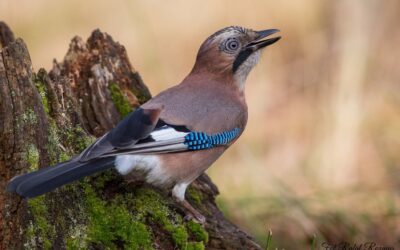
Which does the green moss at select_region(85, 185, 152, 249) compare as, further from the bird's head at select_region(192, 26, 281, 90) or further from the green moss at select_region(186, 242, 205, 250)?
the bird's head at select_region(192, 26, 281, 90)

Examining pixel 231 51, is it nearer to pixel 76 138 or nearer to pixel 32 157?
pixel 76 138

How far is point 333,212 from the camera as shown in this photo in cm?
670

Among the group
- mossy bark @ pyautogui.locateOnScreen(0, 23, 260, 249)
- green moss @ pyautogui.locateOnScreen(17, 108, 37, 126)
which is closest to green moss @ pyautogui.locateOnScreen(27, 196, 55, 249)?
mossy bark @ pyautogui.locateOnScreen(0, 23, 260, 249)

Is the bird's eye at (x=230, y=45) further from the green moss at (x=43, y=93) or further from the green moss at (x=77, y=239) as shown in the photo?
the green moss at (x=77, y=239)

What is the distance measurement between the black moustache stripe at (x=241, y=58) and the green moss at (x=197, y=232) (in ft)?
5.15

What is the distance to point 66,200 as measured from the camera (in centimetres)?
434

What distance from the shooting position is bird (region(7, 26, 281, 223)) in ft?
13.9

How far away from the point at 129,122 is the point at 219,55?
53.7 inches

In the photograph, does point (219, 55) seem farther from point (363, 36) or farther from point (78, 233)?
point (363, 36)

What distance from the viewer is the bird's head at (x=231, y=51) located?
5.74 meters

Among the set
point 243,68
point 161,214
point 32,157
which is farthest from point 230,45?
point 32,157

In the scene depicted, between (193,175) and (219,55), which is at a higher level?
(219,55)

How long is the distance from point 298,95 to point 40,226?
260 inches

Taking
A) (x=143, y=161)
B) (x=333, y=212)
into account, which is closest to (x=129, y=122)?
(x=143, y=161)
